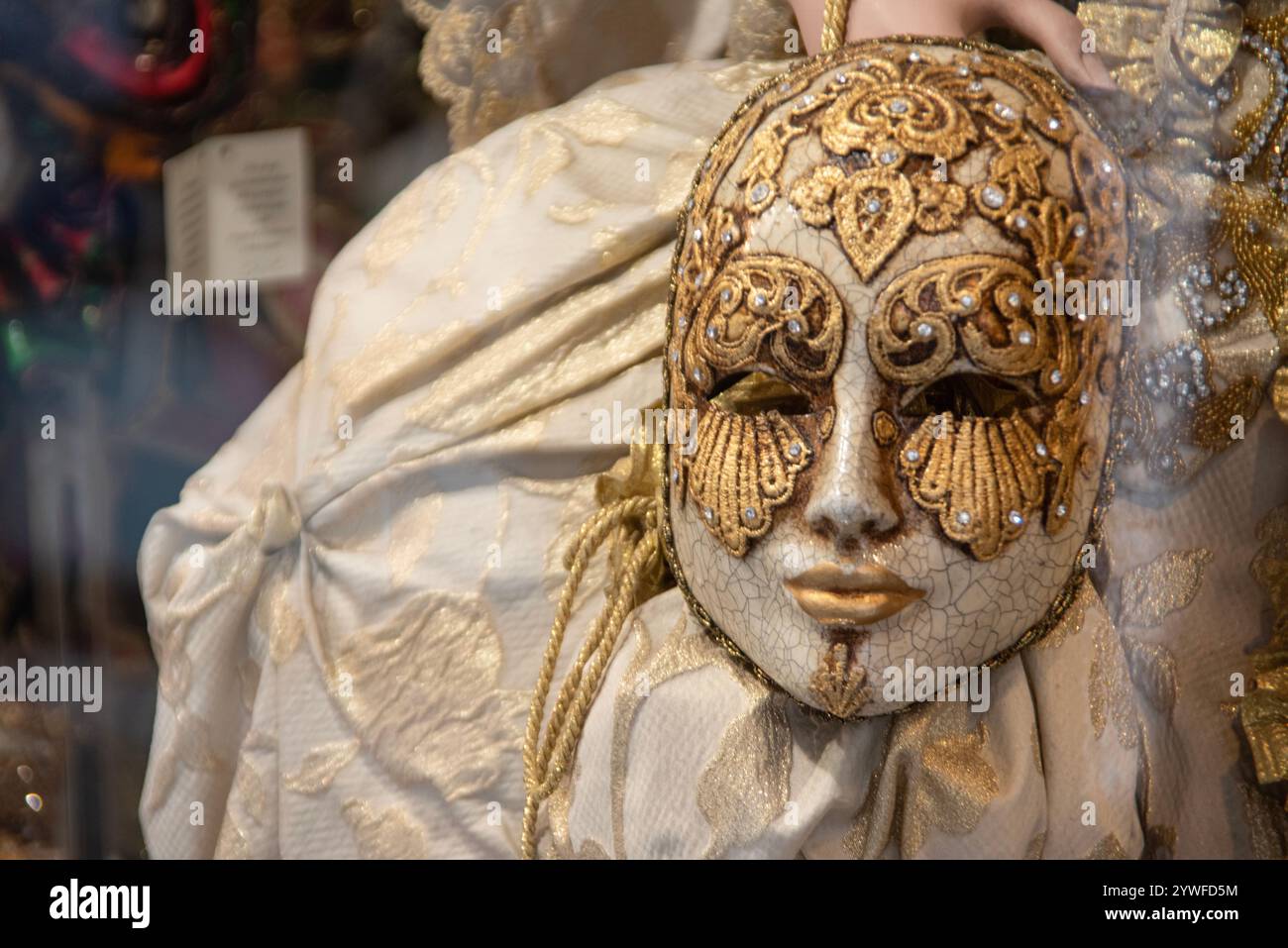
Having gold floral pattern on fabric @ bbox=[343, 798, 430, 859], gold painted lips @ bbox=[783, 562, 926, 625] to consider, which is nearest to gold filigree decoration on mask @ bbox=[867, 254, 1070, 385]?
gold painted lips @ bbox=[783, 562, 926, 625]

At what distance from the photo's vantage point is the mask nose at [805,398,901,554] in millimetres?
896

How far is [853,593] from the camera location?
92cm

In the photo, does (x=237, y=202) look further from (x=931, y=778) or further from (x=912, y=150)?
(x=931, y=778)

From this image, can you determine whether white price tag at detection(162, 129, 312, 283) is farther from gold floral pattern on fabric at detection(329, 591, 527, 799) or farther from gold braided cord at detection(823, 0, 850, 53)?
gold braided cord at detection(823, 0, 850, 53)

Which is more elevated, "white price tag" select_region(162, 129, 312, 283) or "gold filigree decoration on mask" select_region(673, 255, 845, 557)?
"white price tag" select_region(162, 129, 312, 283)

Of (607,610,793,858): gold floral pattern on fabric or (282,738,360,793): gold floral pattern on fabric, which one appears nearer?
(607,610,793,858): gold floral pattern on fabric

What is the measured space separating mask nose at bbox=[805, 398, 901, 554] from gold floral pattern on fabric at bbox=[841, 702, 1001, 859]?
152 millimetres

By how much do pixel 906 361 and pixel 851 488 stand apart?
0.30 feet

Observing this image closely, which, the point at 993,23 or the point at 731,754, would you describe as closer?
the point at 731,754

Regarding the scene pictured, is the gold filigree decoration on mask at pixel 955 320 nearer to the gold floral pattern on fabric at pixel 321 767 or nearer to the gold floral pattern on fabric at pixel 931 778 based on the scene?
the gold floral pattern on fabric at pixel 931 778

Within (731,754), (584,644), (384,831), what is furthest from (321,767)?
(731,754)

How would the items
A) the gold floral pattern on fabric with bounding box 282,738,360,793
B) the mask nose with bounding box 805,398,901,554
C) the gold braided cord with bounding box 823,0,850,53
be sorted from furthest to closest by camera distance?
the gold floral pattern on fabric with bounding box 282,738,360,793, the gold braided cord with bounding box 823,0,850,53, the mask nose with bounding box 805,398,901,554
